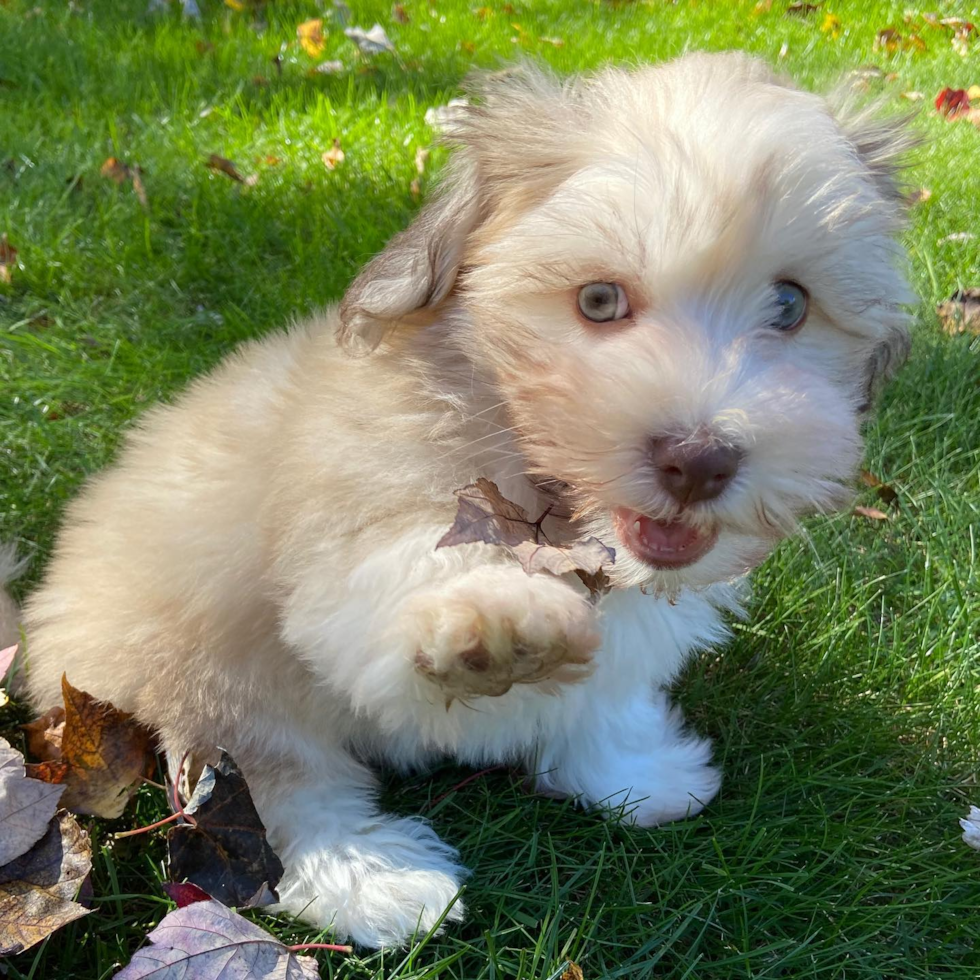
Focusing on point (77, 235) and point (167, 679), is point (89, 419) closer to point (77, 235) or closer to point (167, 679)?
point (77, 235)

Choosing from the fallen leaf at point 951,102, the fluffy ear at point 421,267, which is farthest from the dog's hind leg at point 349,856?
the fallen leaf at point 951,102

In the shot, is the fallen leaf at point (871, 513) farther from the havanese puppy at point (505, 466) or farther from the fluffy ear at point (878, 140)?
the fluffy ear at point (878, 140)

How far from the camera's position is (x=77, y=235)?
336 centimetres

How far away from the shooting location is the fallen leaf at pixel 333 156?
Answer: 414 centimetres

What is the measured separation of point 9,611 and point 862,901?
5.91ft

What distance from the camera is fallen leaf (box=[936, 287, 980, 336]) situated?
329 cm

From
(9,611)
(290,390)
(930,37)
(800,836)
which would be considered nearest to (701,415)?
(290,390)

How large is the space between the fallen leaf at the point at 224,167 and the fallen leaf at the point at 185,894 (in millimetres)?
2985

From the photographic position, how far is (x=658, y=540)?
147 centimetres

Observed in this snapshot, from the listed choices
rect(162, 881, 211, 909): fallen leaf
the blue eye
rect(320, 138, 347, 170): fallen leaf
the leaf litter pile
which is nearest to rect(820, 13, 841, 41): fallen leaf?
rect(320, 138, 347, 170): fallen leaf

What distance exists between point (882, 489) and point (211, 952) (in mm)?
2144

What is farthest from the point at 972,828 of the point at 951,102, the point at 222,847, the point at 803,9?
the point at 803,9

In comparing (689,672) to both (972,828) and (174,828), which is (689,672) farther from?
(174,828)

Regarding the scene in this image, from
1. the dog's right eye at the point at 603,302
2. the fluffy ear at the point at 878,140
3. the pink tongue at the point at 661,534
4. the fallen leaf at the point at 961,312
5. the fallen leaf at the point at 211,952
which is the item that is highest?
the fluffy ear at the point at 878,140
